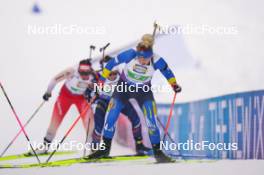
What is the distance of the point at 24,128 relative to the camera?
247cm

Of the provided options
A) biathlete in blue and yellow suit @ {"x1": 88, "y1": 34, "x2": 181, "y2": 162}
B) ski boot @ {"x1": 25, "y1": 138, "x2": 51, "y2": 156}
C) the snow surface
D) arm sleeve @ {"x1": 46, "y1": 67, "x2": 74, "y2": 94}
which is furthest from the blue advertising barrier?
ski boot @ {"x1": 25, "y1": 138, "x2": 51, "y2": 156}

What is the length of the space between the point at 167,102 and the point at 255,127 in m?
0.63

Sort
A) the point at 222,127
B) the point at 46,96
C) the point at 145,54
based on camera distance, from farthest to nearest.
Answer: the point at 222,127 < the point at 46,96 < the point at 145,54

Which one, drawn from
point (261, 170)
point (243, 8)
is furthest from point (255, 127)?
point (243, 8)

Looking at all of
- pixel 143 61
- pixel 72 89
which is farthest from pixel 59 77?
pixel 143 61

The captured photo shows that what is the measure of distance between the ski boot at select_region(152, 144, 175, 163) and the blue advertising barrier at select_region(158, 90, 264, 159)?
10cm

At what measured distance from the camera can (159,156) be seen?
2.45 metres

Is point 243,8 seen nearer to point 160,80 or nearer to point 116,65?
point 160,80

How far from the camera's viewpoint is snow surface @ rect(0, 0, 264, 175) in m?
2.48

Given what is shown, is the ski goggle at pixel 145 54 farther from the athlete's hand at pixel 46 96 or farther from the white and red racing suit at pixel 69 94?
the athlete's hand at pixel 46 96

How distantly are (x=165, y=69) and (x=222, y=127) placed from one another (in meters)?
0.60

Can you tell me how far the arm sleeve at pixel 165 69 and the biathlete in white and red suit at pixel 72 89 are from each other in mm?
436

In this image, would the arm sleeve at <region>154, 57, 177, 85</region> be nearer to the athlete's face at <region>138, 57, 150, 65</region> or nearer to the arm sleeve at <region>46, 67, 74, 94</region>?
the athlete's face at <region>138, 57, 150, 65</region>

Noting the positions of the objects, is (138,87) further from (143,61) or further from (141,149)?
(141,149)
